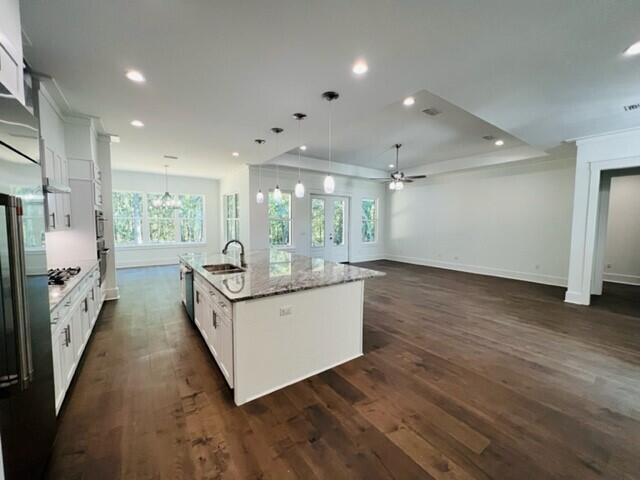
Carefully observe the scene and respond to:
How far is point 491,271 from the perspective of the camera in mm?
7215

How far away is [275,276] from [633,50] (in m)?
3.71

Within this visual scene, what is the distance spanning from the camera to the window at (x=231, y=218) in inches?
A: 314

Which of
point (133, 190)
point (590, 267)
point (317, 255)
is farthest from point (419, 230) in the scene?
point (133, 190)

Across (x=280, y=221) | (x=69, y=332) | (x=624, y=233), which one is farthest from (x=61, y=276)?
(x=624, y=233)

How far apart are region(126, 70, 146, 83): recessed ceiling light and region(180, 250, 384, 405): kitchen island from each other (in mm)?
2050

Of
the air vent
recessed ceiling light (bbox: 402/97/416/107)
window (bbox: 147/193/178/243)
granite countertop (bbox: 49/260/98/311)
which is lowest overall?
granite countertop (bbox: 49/260/98/311)

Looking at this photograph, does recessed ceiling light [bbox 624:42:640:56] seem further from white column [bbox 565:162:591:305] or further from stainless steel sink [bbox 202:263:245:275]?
Answer: stainless steel sink [bbox 202:263:245:275]

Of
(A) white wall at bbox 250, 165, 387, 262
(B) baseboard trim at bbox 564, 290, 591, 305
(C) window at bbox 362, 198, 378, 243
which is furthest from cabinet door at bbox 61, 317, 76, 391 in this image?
(C) window at bbox 362, 198, 378, 243

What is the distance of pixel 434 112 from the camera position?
4125mm

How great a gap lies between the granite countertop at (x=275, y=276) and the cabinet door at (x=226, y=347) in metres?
0.31

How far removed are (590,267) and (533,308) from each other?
1.27 metres

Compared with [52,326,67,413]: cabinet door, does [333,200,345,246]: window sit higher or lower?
higher

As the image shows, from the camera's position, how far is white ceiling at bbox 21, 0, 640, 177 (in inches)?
72.7

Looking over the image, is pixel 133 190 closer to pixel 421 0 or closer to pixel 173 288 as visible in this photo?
pixel 173 288
